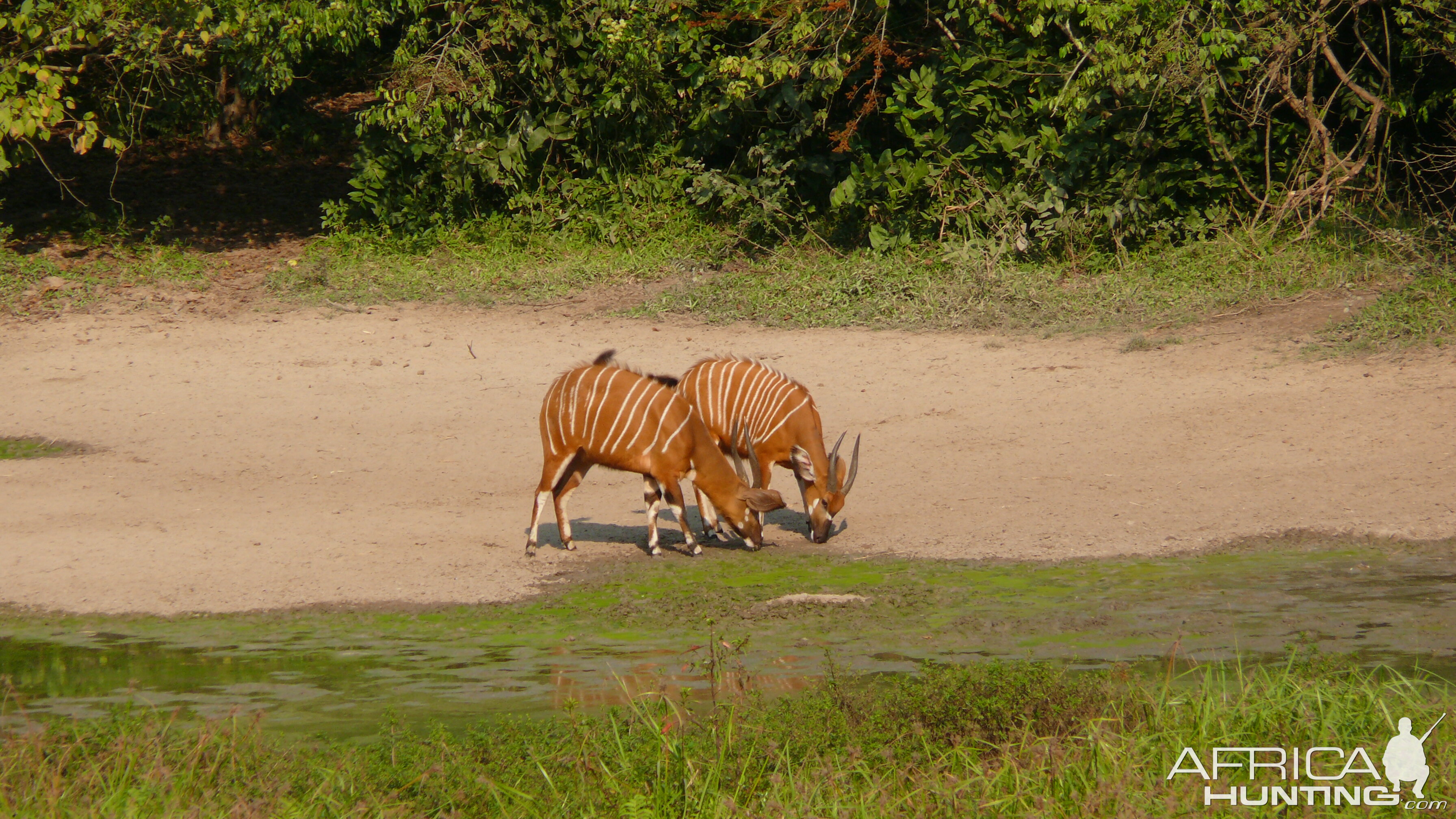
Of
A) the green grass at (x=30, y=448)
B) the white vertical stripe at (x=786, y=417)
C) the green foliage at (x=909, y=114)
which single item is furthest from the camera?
the green foliage at (x=909, y=114)

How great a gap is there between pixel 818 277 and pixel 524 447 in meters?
4.48

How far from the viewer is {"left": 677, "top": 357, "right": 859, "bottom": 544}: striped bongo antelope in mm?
8516

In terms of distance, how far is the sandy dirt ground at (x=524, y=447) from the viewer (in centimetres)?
800

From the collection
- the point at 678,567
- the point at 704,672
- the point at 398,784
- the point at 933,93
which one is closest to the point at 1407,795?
the point at 704,672

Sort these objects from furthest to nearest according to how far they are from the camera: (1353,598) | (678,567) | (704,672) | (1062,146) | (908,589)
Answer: (1062,146) < (678,567) < (908,589) < (1353,598) < (704,672)

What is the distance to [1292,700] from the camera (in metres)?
4.84

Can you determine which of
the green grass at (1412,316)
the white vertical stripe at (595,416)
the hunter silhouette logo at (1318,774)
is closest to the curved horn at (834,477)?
the white vertical stripe at (595,416)

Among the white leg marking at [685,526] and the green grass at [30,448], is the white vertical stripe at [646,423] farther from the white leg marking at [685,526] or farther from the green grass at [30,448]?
the green grass at [30,448]

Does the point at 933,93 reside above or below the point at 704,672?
above

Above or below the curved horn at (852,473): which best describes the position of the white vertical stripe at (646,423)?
above

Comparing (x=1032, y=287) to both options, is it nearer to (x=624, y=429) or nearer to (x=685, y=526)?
(x=685, y=526)

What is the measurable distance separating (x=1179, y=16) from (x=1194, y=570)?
699 centimetres

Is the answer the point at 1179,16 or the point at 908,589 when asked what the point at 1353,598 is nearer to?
the point at 908,589

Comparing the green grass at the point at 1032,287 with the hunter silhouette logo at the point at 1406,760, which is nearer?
the hunter silhouette logo at the point at 1406,760
